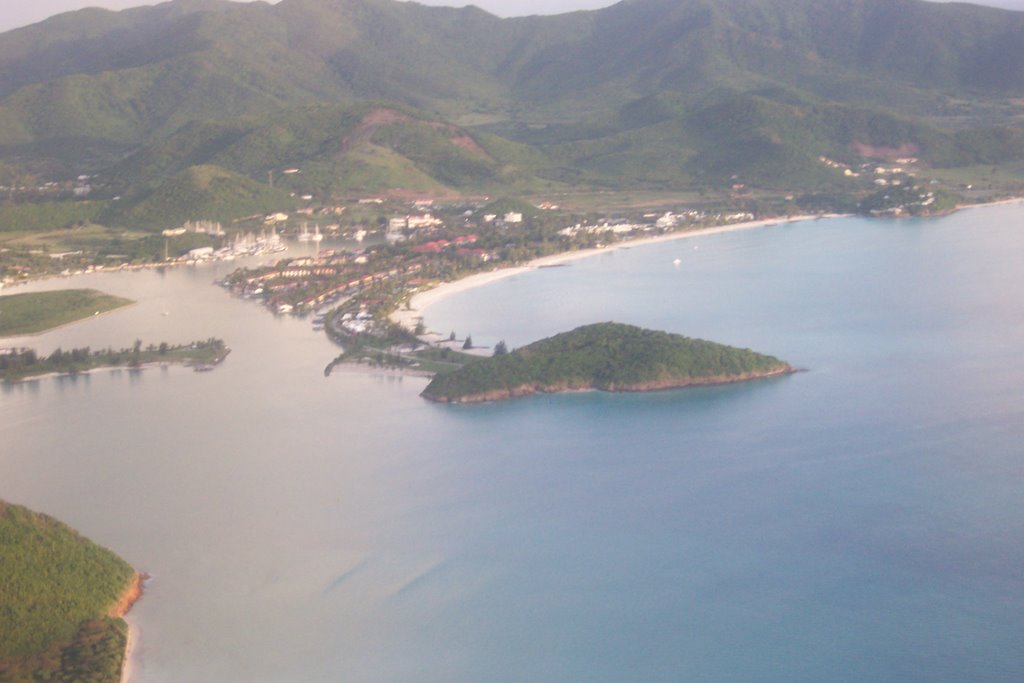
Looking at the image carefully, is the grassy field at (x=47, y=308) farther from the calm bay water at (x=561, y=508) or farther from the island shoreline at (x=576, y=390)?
the island shoreline at (x=576, y=390)

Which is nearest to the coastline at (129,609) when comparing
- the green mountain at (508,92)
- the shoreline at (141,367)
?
the shoreline at (141,367)

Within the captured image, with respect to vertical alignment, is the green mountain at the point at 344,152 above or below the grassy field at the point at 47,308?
above

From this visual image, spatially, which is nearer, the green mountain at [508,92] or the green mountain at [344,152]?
the green mountain at [344,152]

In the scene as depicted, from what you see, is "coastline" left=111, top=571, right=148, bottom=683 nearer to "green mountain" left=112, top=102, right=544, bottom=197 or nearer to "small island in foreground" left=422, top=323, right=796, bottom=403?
"small island in foreground" left=422, top=323, right=796, bottom=403

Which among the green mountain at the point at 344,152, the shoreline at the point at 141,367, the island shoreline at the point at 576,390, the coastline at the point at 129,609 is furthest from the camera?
the green mountain at the point at 344,152

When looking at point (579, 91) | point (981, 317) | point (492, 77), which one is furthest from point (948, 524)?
point (492, 77)

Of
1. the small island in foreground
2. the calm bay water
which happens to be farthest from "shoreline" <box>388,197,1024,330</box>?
the small island in foreground
